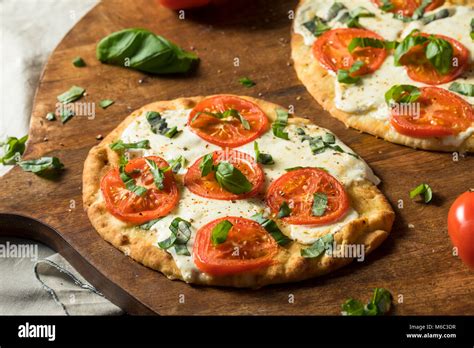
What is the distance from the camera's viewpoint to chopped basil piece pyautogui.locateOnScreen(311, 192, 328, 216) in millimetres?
4887

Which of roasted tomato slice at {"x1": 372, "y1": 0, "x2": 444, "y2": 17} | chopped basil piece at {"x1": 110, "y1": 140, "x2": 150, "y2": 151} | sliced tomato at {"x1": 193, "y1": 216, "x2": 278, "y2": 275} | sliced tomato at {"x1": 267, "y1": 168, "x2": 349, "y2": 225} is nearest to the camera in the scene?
sliced tomato at {"x1": 193, "y1": 216, "x2": 278, "y2": 275}

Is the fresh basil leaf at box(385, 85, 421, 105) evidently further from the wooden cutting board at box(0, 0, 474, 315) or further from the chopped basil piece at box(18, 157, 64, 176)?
the chopped basil piece at box(18, 157, 64, 176)

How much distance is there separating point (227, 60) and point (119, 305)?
222 cm

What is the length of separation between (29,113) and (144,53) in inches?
45.9

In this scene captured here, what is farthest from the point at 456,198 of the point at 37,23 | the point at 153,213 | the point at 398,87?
the point at 37,23

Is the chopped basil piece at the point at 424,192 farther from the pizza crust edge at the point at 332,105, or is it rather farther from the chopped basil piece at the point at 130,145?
the chopped basil piece at the point at 130,145

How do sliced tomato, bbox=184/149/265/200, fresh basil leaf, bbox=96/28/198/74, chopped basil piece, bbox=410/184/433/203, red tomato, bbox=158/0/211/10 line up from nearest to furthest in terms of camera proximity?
sliced tomato, bbox=184/149/265/200 < chopped basil piece, bbox=410/184/433/203 < fresh basil leaf, bbox=96/28/198/74 < red tomato, bbox=158/0/211/10

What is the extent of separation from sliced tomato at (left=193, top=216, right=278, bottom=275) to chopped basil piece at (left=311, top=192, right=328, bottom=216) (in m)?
0.32

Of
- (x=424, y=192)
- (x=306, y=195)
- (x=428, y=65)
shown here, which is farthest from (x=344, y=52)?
(x=306, y=195)

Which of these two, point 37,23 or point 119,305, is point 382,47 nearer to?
point 119,305

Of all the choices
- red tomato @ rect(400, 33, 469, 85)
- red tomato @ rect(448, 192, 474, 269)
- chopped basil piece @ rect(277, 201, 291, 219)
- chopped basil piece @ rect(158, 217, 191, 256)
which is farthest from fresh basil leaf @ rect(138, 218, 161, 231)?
→ red tomato @ rect(400, 33, 469, 85)

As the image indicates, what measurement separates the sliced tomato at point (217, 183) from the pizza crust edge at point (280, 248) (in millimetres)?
420

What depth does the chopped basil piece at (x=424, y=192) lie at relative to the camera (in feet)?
16.9

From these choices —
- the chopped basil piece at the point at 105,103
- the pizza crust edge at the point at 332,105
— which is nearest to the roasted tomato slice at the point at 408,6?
the pizza crust edge at the point at 332,105
